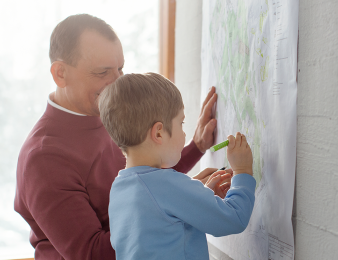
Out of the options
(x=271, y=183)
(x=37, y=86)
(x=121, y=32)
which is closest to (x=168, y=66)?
(x=121, y=32)

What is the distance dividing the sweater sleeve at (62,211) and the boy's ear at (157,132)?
32cm

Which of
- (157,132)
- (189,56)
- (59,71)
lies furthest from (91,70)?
(189,56)

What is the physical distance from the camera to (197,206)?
67cm

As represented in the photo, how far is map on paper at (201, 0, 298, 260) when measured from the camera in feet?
2.30

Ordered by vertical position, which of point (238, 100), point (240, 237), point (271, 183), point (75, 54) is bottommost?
point (240, 237)

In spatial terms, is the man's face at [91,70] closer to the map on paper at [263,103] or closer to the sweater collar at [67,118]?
the sweater collar at [67,118]

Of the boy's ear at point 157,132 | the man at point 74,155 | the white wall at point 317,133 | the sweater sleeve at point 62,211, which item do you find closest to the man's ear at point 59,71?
the man at point 74,155

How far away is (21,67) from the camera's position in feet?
5.59

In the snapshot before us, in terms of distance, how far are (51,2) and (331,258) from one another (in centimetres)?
173

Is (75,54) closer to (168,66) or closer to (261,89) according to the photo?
(261,89)

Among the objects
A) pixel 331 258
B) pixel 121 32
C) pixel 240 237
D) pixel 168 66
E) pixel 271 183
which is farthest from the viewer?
pixel 121 32

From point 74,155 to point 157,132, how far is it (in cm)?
33

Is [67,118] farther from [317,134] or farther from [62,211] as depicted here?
[317,134]

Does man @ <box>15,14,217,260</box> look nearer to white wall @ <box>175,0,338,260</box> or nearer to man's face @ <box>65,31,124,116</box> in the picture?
man's face @ <box>65,31,124,116</box>
